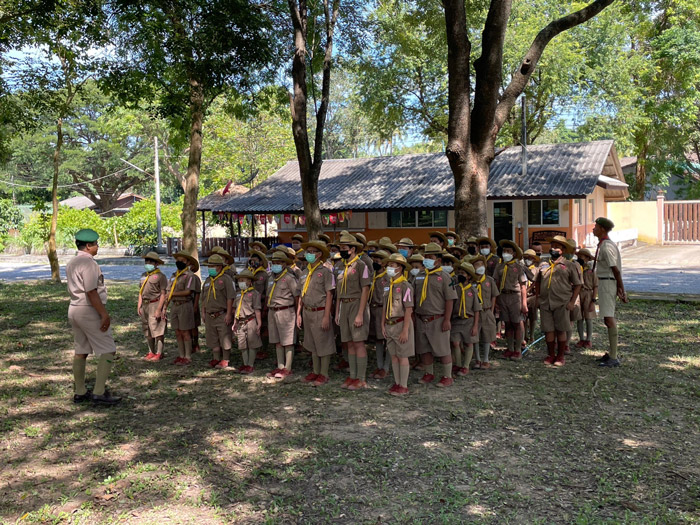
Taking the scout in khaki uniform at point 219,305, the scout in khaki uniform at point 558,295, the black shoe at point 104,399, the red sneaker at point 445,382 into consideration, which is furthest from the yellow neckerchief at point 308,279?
the scout in khaki uniform at point 558,295

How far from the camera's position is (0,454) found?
209 inches

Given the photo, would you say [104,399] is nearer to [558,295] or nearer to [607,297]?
[558,295]

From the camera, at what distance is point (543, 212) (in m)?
22.8

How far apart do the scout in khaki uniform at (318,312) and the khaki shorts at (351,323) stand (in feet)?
0.54

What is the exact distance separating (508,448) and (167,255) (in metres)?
26.5

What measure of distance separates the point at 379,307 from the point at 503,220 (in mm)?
16755

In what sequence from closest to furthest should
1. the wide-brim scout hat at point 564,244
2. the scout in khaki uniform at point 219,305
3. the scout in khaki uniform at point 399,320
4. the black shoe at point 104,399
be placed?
1. the black shoe at point 104,399
2. the scout in khaki uniform at point 399,320
3. the wide-brim scout hat at point 564,244
4. the scout in khaki uniform at point 219,305

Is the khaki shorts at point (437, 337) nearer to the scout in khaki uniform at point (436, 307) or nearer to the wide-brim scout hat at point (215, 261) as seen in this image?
the scout in khaki uniform at point (436, 307)

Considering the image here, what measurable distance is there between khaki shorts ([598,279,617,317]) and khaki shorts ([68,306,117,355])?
5.94 m

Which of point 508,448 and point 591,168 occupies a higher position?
point 591,168

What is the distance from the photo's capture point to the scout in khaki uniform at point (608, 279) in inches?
302

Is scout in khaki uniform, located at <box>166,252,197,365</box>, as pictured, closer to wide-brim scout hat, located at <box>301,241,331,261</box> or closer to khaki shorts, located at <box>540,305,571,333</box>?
wide-brim scout hat, located at <box>301,241,331,261</box>

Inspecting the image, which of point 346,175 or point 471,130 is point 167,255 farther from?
point 471,130

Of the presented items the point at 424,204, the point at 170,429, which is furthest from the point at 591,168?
the point at 170,429
